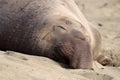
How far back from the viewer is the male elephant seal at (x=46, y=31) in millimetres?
3740

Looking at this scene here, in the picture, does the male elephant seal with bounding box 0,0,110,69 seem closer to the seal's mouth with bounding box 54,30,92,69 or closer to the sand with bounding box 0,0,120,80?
the seal's mouth with bounding box 54,30,92,69

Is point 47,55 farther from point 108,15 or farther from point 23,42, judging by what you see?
point 108,15

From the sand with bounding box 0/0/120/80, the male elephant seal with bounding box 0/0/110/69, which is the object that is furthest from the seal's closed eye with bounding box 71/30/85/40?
the sand with bounding box 0/0/120/80

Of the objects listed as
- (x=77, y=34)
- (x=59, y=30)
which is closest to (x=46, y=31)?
(x=59, y=30)

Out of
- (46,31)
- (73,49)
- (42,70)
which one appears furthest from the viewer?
(46,31)

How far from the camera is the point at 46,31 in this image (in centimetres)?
384

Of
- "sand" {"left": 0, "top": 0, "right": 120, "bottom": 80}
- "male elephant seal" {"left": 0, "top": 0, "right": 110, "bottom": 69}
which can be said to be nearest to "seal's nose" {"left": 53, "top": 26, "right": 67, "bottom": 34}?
"male elephant seal" {"left": 0, "top": 0, "right": 110, "bottom": 69}

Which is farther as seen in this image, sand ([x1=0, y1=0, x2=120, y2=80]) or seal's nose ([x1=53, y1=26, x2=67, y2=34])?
seal's nose ([x1=53, y1=26, x2=67, y2=34])

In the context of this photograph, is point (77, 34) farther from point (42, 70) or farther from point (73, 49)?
point (42, 70)

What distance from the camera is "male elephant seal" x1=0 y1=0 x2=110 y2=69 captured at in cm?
374

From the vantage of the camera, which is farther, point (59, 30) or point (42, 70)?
point (59, 30)

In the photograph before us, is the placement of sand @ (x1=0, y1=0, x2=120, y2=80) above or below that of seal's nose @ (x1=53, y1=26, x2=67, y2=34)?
below

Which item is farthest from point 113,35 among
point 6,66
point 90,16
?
point 6,66

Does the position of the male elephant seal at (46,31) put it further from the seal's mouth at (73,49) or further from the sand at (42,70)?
the sand at (42,70)
